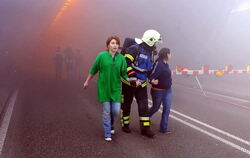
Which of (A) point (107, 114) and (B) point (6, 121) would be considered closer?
(A) point (107, 114)

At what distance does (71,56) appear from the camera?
17.9 m

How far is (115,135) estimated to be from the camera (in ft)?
19.3

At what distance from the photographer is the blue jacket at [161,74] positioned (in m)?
5.93

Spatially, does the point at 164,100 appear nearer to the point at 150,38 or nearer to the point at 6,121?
the point at 150,38

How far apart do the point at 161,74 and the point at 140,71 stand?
433 millimetres

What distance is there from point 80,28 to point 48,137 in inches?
1998

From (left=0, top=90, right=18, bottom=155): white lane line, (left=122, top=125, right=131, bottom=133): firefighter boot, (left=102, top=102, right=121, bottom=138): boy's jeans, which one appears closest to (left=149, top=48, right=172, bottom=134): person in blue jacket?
(left=122, top=125, right=131, bottom=133): firefighter boot

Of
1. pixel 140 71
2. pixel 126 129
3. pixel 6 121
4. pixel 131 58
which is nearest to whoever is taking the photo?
pixel 131 58

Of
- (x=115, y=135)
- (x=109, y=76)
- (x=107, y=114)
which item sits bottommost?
(x=115, y=135)

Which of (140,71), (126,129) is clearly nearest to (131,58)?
(140,71)

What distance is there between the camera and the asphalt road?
4961mm

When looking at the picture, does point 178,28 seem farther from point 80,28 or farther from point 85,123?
point 85,123

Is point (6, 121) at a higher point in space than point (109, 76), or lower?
lower

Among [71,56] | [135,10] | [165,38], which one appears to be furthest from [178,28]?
[71,56]
